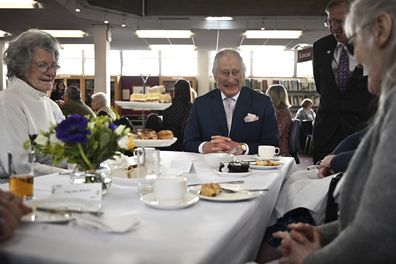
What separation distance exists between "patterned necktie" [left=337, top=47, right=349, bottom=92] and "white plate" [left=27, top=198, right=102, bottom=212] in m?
2.20

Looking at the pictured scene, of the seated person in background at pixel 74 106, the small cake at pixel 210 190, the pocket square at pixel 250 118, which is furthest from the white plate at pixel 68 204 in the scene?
the seated person in background at pixel 74 106

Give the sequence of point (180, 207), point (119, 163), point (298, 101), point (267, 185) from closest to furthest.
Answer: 1. point (180, 207)
2. point (267, 185)
3. point (119, 163)
4. point (298, 101)

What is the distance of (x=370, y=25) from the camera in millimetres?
1011

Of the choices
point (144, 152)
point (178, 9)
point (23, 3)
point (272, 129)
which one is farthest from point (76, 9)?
point (144, 152)

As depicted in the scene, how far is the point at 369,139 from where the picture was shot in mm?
1038

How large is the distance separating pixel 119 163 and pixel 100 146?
2.05ft

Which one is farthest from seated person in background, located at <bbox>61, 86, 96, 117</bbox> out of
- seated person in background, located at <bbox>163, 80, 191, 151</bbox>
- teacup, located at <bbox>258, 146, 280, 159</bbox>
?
teacup, located at <bbox>258, 146, 280, 159</bbox>

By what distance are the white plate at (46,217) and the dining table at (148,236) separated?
0.01m

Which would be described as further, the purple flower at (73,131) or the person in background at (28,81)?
the person in background at (28,81)

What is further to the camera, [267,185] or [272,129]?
[272,129]

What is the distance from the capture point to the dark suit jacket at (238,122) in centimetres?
287

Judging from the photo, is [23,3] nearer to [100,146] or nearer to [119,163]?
[119,163]

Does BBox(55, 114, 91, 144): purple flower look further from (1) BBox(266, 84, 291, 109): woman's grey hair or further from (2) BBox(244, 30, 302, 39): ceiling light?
(2) BBox(244, 30, 302, 39): ceiling light

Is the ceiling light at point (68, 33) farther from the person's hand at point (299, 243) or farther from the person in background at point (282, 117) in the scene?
the person's hand at point (299, 243)
